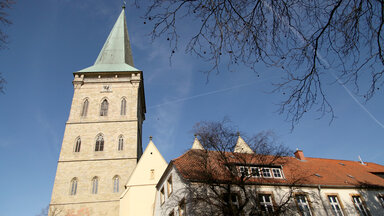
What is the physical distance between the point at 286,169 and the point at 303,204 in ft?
10.4

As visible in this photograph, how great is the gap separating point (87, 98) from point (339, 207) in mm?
26838

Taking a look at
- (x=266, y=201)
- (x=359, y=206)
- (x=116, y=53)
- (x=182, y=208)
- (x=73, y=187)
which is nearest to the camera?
(x=182, y=208)

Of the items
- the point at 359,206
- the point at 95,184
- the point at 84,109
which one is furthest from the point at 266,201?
the point at 84,109

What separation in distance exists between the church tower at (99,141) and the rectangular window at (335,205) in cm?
1676

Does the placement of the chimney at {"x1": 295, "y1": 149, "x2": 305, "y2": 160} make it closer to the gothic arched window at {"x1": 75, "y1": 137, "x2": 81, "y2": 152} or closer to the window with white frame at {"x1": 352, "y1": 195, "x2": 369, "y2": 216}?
the window with white frame at {"x1": 352, "y1": 195, "x2": 369, "y2": 216}

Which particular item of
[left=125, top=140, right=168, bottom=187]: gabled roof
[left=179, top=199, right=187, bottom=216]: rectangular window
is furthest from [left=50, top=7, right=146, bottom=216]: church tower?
[left=179, top=199, right=187, bottom=216]: rectangular window

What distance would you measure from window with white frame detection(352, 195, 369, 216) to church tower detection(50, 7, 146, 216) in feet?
59.2

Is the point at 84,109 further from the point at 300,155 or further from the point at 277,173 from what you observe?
the point at 300,155

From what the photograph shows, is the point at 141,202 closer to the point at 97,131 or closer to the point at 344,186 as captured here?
the point at 97,131

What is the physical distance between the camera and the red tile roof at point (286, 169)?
12727 mm

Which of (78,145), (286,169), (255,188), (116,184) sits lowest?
(255,188)

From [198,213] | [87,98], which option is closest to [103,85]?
[87,98]

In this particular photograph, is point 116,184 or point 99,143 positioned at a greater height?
point 99,143

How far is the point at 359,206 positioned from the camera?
648 inches
